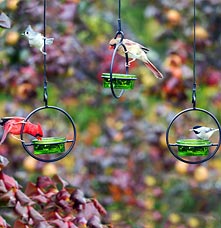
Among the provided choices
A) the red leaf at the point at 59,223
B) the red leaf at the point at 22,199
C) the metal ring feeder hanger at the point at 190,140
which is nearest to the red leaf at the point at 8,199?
the red leaf at the point at 22,199

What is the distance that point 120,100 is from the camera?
404 cm

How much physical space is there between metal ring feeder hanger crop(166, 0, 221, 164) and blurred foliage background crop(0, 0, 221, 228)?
8 cm

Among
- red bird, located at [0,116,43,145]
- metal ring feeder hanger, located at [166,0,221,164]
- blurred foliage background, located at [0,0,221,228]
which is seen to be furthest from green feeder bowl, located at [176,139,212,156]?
blurred foliage background, located at [0,0,221,228]

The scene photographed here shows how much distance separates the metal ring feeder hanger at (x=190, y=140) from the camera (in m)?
2.01

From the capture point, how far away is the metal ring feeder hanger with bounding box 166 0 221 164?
2012 mm

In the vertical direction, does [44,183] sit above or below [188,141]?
below

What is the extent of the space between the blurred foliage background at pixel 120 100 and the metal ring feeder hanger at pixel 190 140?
80 mm

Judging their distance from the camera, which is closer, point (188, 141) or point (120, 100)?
point (188, 141)

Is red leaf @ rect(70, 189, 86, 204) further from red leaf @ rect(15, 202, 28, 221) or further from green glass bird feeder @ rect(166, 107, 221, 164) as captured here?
green glass bird feeder @ rect(166, 107, 221, 164)

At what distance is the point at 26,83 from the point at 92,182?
896 millimetres

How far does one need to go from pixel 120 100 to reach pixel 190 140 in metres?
1.97

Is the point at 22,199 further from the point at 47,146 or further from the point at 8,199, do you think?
the point at 47,146

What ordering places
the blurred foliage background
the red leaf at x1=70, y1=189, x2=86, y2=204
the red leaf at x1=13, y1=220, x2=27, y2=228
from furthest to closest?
the blurred foliage background < the red leaf at x1=70, y1=189, x2=86, y2=204 < the red leaf at x1=13, y1=220, x2=27, y2=228

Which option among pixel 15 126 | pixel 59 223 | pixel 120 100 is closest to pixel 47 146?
pixel 15 126
